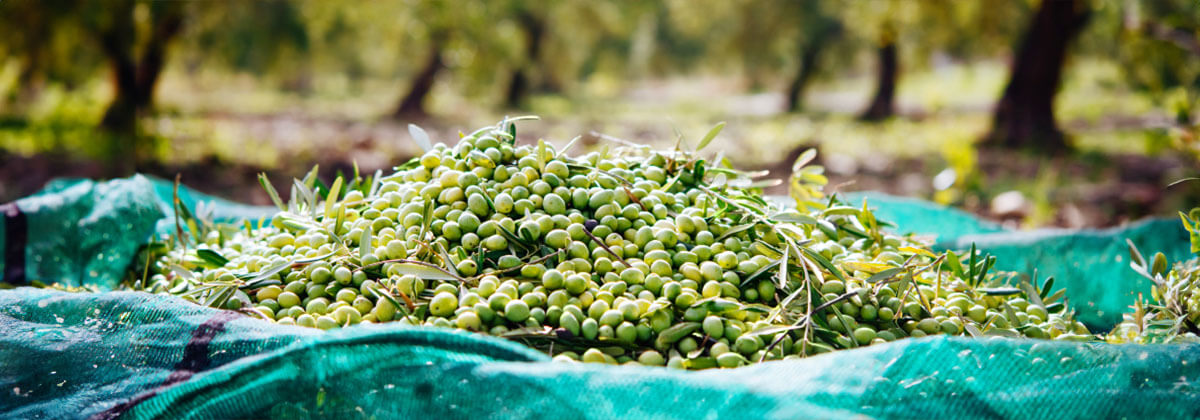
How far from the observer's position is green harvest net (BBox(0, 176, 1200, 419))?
1.07m

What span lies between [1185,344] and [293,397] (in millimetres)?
1441

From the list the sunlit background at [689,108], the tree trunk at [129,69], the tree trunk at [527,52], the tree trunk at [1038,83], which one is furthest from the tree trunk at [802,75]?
the tree trunk at [129,69]

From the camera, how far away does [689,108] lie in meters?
19.0

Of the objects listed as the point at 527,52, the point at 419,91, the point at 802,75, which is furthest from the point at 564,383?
the point at 802,75

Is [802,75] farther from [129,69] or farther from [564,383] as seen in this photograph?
[564,383]

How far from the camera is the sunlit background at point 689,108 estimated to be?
5.93 metres

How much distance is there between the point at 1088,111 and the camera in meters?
15.4

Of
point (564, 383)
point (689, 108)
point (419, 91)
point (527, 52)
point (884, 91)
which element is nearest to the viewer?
point (564, 383)

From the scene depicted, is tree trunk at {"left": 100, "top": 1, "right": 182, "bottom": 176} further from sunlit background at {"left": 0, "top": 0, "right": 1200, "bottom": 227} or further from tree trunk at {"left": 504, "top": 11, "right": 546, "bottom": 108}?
tree trunk at {"left": 504, "top": 11, "right": 546, "bottom": 108}

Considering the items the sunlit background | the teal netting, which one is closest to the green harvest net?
the teal netting

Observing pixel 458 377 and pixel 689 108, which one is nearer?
pixel 458 377

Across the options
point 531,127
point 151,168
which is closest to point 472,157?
point 151,168

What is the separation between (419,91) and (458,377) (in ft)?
43.8

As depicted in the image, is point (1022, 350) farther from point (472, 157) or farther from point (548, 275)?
point (472, 157)
